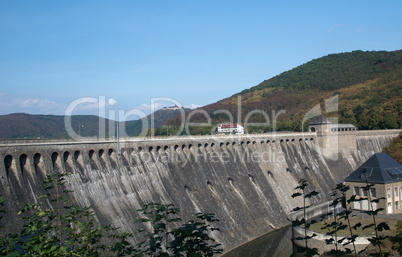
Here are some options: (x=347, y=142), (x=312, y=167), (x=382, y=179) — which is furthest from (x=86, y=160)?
(x=347, y=142)

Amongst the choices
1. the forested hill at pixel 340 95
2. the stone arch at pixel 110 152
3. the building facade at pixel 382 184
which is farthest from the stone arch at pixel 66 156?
the forested hill at pixel 340 95

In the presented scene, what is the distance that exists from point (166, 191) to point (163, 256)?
30.1 metres

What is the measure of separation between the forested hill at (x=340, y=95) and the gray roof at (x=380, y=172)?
4150cm

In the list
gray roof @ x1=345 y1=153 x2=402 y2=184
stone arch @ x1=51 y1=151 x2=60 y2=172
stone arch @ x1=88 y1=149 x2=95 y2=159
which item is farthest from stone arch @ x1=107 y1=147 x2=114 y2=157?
gray roof @ x1=345 y1=153 x2=402 y2=184

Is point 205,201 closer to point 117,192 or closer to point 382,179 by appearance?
point 117,192

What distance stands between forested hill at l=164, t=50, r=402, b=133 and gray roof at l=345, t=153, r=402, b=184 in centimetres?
4150

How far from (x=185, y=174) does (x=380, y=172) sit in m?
24.5

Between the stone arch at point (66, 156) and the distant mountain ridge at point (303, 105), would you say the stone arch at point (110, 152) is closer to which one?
the stone arch at point (66, 156)

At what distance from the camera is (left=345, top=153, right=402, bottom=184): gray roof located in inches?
1758

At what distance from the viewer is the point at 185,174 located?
4309cm

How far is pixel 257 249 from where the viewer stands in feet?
124

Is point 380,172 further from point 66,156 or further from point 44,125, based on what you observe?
point 44,125

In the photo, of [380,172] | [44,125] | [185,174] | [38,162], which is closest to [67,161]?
[38,162]

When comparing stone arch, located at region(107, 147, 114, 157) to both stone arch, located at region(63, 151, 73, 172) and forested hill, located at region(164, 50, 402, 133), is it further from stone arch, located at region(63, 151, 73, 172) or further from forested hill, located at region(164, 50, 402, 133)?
forested hill, located at region(164, 50, 402, 133)
